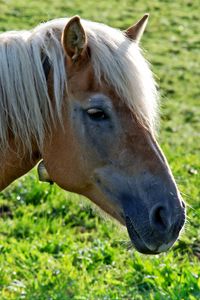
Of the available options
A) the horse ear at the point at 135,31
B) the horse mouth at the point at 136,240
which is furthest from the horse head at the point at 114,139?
the horse ear at the point at 135,31

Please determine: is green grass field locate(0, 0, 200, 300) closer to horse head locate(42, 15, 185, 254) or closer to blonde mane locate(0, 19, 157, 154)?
horse head locate(42, 15, 185, 254)

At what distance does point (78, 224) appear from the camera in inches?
255

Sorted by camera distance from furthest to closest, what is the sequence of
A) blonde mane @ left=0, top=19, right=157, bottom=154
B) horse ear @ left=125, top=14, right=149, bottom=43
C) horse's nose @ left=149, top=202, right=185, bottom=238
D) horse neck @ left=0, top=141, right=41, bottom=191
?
horse ear @ left=125, top=14, right=149, bottom=43 → horse neck @ left=0, top=141, right=41, bottom=191 → blonde mane @ left=0, top=19, right=157, bottom=154 → horse's nose @ left=149, top=202, right=185, bottom=238

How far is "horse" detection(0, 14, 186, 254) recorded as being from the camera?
371 cm

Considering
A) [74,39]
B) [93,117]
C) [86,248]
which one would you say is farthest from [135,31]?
[86,248]

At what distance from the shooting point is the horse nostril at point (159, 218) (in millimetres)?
3631

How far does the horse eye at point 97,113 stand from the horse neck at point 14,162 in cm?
35

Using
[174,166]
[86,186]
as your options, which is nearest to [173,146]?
[174,166]

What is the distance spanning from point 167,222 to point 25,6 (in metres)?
10.6

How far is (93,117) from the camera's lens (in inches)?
149

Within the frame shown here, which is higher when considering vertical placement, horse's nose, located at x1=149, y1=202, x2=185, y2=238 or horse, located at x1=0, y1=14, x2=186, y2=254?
horse, located at x1=0, y1=14, x2=186, y2=254

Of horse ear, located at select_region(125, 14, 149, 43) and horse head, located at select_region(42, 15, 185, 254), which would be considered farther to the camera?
horse ear, located at select_region(125, 14, 149, 43)

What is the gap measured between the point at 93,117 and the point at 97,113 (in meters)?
0.03

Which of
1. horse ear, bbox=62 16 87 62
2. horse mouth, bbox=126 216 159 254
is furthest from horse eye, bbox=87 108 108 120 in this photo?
horse mouth, bbox=126 216 159 254
